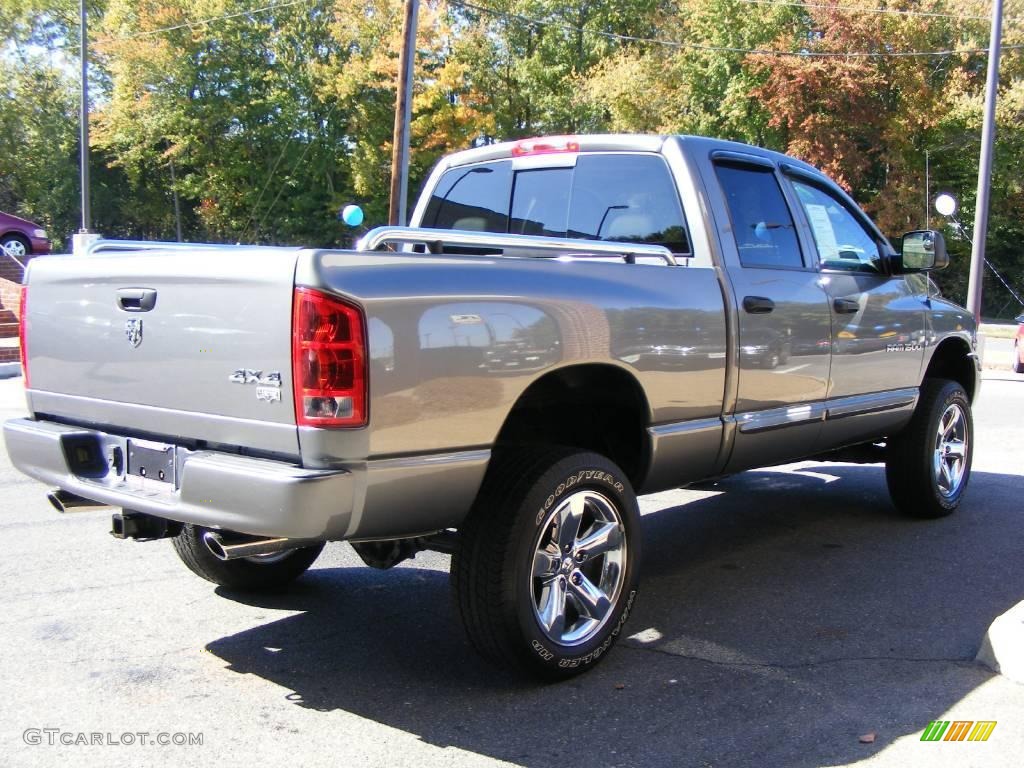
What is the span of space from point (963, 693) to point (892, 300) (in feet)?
8.34

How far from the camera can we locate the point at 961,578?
496 cm

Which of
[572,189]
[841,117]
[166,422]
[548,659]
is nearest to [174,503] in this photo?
[166,422]

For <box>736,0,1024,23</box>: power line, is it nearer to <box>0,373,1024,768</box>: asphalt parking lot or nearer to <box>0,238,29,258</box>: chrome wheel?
<box>0,238,29,258</box>: chrome wheel

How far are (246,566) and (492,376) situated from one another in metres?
1.91

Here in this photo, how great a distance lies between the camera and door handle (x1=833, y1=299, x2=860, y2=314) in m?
4.98

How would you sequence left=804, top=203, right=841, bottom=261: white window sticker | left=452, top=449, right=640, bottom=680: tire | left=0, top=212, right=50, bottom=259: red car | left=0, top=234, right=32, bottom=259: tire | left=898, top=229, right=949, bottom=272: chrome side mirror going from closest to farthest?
left=452, top=449, right=640, bottom=680: tire → left=804, top=203, right=841, bottom=261: white window sticker → left=898, top=229, right=949, bottom=272: chrome side mirror → left=0, top=234, right=32, bottom=259: tire → left=0, top=212, right=50, bottom=259: red car

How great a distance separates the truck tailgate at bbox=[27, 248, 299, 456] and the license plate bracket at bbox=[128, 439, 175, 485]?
0.17ft

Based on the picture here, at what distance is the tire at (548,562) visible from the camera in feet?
11.1

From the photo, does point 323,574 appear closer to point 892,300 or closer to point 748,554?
point 748,554

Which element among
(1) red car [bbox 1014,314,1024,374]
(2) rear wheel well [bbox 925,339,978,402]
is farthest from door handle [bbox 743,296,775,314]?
(1) red car [bbox 1014,314,1024,374]

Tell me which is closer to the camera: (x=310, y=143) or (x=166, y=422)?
(x=166, y=422)

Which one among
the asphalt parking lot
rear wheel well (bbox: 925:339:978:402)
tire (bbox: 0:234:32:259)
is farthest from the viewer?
tire (bbox: 0:234:32:259)

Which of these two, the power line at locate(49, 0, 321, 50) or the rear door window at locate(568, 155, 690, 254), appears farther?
the power line at locate(49, 0, 321, 50)

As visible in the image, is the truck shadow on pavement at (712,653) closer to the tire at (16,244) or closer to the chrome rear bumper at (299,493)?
the chrome rear bumper at (299,493)
